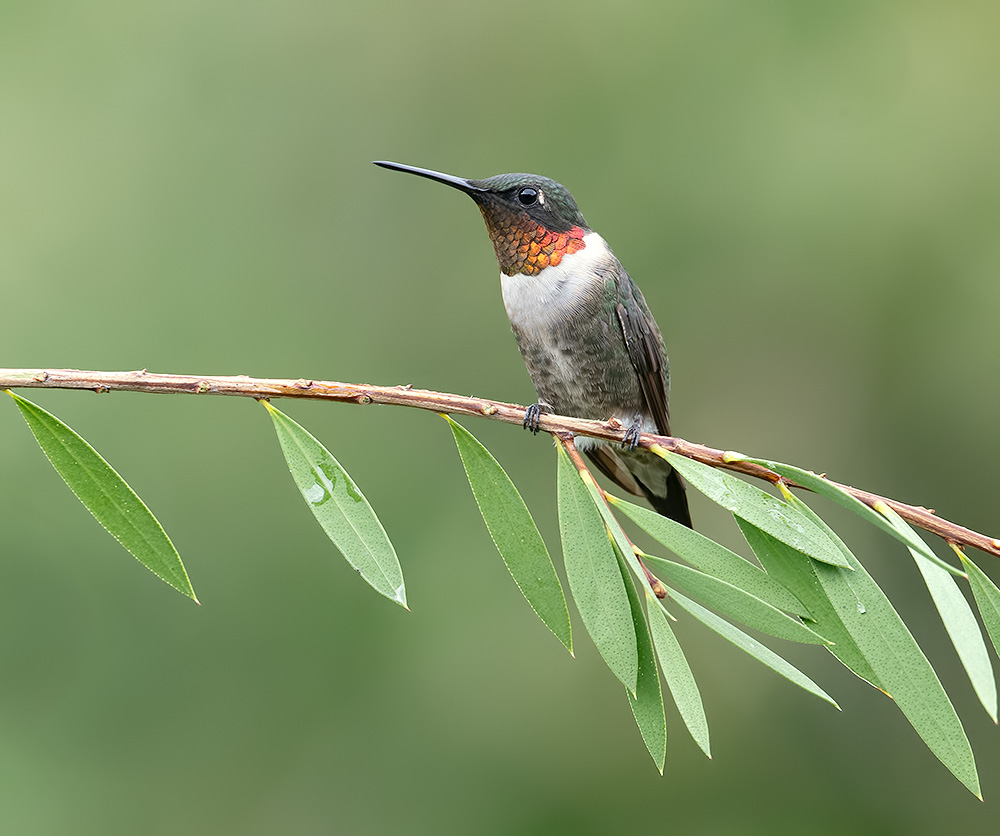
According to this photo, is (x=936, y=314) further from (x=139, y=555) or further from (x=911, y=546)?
(x=139, y=555)

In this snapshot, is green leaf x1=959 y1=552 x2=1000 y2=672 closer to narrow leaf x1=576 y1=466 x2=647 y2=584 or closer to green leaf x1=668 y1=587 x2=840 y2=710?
green leaf x1=668 y1=587 x2=840 y2=710

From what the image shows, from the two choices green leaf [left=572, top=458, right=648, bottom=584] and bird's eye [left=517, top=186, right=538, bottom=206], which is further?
bird's eye [left=517, top=186, right=538, bottom=206]

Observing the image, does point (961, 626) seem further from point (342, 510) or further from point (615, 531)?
point (342, 510)

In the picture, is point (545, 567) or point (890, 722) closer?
point (545, 567)

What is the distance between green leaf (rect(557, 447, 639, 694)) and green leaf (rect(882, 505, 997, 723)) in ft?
0.81

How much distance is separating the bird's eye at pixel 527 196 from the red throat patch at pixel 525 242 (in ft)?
0.08

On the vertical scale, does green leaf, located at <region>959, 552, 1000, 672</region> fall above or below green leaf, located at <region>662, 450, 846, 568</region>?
below

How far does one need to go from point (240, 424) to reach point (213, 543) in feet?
1.14

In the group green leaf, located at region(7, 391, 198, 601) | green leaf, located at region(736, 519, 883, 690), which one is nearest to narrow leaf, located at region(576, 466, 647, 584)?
green leaf, located at region(736, 519, 883, 690)

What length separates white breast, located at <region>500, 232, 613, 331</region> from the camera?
1.65 meters

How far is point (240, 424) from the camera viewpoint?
2809mm

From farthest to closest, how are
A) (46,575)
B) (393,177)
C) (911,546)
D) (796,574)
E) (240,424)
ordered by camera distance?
(393,177) < (240,424) < (46,575) < (796,574) < (911,546)

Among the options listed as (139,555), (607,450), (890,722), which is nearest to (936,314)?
(890,722)

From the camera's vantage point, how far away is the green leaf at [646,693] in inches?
33.6
